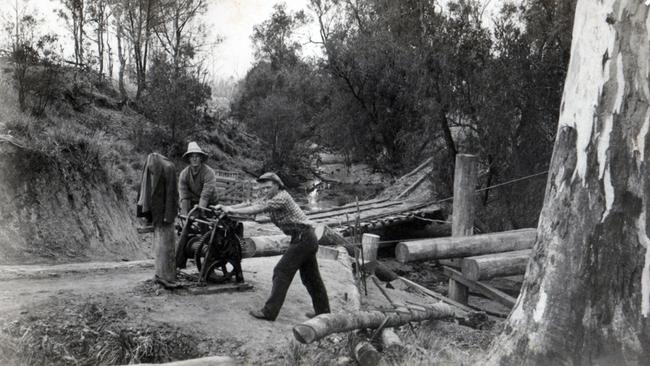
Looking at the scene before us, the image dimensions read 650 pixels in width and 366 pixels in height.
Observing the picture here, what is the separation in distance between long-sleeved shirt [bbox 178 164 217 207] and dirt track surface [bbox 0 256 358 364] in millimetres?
1306

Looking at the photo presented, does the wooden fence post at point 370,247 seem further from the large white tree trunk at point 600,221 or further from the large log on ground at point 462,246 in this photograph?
the large white tree trunk at point 600,221

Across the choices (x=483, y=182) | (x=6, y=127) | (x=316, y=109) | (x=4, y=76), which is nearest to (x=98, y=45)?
(x=4, y=76)

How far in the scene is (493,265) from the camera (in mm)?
9773

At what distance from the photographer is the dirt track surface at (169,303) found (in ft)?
20.4

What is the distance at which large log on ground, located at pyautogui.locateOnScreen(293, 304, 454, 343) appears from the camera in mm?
5453

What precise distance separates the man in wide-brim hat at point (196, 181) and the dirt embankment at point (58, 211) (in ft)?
7.75

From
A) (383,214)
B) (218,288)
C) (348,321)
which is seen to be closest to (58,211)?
(218,288)

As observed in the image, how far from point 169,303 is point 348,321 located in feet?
8.23

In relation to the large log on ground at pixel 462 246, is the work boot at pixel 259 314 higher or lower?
lower

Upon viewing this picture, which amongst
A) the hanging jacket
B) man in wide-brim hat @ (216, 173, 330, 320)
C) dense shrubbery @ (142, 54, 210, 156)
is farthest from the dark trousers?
dense shrubbery @ (142, 54, 210, 156)

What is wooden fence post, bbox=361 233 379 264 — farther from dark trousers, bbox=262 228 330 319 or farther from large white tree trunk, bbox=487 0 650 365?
A: large white tree trunk, bbox=487 0 650 365

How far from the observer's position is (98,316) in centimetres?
639

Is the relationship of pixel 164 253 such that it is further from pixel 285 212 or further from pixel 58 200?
pixel 58 200

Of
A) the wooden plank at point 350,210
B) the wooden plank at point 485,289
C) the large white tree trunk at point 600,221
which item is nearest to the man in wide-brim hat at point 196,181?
the wooden plank at point 485,289
